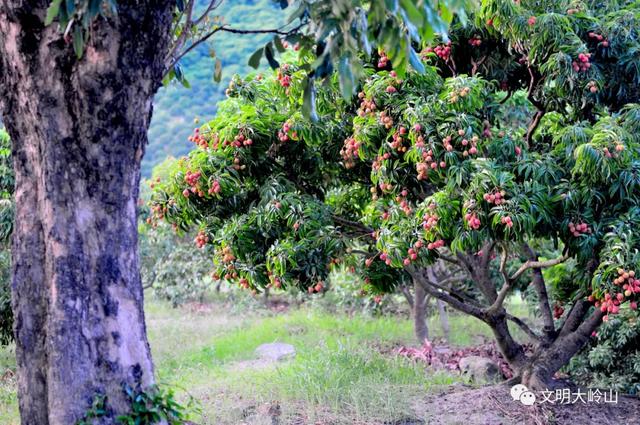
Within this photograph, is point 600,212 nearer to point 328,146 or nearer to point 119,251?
point 328,146

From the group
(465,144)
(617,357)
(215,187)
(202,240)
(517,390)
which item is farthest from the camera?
(617,357)

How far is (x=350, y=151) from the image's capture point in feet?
20.5

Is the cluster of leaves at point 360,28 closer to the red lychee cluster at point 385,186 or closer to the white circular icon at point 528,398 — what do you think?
the red lychee cluster at point 385,186

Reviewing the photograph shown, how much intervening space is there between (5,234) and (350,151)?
3.83m

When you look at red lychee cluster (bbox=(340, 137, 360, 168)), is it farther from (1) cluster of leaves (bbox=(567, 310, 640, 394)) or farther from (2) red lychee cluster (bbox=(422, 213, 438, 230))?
(1) cluster of leaves (bbox=(567, 310, 640, 394))

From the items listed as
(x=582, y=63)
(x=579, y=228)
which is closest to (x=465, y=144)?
(x=579, y=228)

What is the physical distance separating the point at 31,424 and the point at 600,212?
4.45m

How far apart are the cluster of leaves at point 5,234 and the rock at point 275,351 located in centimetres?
371

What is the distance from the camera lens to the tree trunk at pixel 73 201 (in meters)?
4.08

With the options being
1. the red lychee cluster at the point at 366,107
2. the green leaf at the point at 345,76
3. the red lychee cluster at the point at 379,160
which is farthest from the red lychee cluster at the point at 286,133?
the green leaf at the point at 345,76

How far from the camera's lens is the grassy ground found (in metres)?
6.82

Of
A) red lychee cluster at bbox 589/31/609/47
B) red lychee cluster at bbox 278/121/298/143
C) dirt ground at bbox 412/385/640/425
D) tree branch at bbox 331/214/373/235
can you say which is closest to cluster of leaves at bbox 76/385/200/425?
red lychee cluster at bbox 278/121/298/143

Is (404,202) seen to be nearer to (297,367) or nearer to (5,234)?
(297,367)

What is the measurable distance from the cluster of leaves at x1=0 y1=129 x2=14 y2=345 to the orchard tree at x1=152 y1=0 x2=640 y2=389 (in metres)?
1.78
